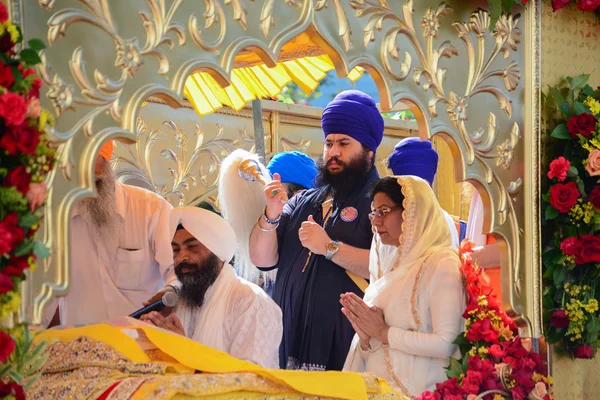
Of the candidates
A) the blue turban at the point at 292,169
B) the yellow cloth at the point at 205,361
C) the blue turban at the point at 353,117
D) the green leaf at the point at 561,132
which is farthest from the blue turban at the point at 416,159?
the yellow cloth at the point at 205,361

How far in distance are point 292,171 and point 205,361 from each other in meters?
2.31

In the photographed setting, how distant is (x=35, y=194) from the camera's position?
110 inches

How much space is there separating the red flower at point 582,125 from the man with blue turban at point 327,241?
94 cm

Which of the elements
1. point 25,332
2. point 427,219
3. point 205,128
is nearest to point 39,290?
point 25,332

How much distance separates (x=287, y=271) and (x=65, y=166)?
6.44 ft

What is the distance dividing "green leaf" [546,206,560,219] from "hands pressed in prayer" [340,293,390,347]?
0.88 m

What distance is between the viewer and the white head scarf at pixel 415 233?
13.9 feet

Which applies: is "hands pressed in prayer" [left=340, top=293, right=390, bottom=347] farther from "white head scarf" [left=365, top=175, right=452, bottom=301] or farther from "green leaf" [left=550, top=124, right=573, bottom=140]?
"green leaf" [left=550, top=124, right=573, bottom=140]

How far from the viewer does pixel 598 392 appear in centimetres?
469

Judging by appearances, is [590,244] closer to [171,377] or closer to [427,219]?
[427,219]

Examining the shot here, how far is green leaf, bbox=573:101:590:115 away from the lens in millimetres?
4430

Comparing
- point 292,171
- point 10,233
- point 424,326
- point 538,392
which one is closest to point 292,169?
point 292,171

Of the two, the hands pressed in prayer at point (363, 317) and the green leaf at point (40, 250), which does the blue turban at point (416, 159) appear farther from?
the green leaf at point (40, 250)

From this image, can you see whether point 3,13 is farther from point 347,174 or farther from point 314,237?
point 347,174
